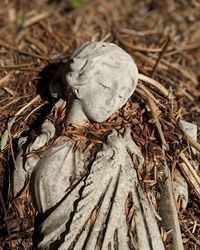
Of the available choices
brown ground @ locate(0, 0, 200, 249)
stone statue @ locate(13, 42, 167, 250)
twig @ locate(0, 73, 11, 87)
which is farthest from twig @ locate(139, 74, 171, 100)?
Result: twig @ locate(0, 73, 11, 87)

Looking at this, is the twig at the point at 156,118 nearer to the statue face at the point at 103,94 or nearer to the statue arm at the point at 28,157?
the statue face at the point at 103,94

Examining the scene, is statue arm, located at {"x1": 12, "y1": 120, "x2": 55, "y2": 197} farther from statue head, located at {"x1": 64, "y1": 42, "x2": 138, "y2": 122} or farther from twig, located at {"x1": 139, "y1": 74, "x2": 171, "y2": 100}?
twig, located at {"x1": 139, "y1": 74, "x2": 171, "y2": 100}

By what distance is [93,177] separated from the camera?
2.53 meters

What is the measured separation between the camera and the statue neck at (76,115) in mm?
2578

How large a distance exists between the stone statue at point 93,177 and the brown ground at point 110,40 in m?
0.12

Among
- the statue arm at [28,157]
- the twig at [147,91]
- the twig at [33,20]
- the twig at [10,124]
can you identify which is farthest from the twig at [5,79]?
the twig at [33,20]

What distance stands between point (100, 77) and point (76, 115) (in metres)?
0.23

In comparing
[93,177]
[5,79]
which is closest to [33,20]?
[5,79]

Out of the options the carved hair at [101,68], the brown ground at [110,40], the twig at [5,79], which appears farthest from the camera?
the twig at [5,79]

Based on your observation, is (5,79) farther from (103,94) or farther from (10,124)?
(103,94)

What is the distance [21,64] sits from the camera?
350 cm

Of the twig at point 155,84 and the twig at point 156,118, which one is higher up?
the twig at point 155,84

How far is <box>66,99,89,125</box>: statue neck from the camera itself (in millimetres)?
2578

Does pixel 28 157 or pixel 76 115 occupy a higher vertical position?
pixel 76 115
